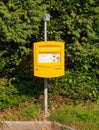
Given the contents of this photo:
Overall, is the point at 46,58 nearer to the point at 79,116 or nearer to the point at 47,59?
the point at 47,59

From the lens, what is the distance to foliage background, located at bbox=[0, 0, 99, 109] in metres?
7.14

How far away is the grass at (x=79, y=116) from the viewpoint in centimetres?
658

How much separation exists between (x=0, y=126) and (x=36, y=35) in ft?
5.89

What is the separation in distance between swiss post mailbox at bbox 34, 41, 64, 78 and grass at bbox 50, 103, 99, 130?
0.69m

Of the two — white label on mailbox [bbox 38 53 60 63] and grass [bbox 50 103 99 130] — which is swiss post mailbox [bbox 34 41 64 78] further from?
grass [bbox 50 103 99 130]

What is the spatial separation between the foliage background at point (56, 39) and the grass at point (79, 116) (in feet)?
1.29

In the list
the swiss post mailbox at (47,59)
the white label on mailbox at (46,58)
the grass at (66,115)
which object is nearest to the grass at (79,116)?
the grass at (66,115)

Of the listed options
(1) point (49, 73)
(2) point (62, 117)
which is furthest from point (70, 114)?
(1) point (49, 73)

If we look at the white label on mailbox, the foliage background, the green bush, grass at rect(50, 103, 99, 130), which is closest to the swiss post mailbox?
the white label on mailbox

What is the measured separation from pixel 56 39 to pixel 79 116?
1475 mm

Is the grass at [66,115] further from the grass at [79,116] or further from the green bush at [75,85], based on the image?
the green bush at [75,85]

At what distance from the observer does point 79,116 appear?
6902 millimetres

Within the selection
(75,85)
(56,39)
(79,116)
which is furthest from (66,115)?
(56,39)

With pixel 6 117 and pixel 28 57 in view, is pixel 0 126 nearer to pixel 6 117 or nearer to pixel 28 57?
pixel 6 117
